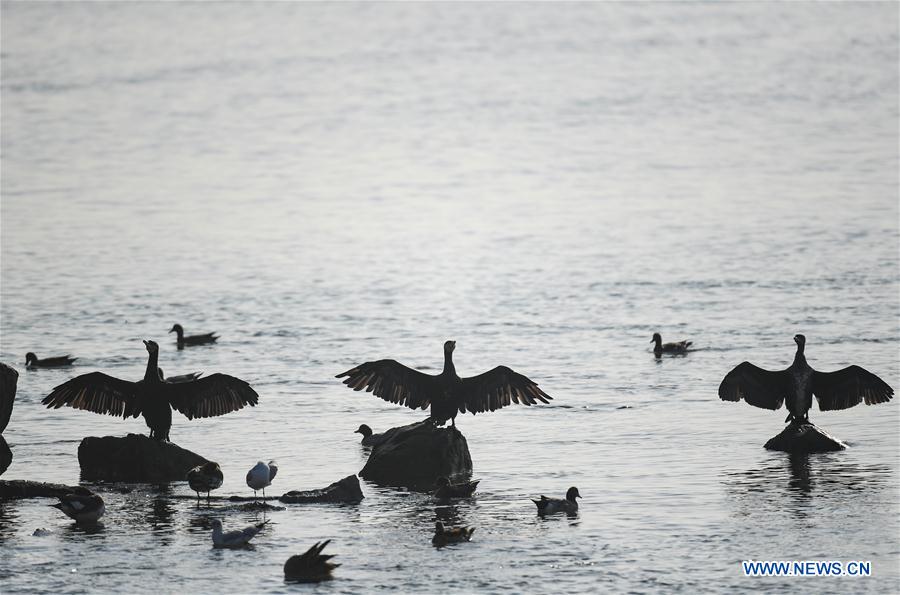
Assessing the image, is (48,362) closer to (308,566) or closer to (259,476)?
(259,476)

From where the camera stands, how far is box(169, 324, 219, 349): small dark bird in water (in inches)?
1353

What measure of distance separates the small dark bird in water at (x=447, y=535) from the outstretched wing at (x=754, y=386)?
278 inches

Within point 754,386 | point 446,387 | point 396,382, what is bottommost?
point 754,386

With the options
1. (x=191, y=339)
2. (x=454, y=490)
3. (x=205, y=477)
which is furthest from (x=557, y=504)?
(x=191, y=339)

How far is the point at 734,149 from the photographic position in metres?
67.1

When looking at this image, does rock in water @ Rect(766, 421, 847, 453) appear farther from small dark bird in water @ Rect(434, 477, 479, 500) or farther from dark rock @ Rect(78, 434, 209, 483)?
dark rock @ Rect(78, 434, 209, 483)

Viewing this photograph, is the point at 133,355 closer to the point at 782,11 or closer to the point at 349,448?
the point at 349,448

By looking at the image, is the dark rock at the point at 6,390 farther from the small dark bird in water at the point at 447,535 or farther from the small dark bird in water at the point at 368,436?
the small dark bird in water at the point at 447,535

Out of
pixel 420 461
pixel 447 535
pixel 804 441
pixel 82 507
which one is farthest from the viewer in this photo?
pixel 804 441

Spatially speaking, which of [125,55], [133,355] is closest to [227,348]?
[133,355]

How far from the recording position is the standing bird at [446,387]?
70.4 feet

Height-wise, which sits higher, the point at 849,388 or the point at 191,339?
the point at 191,339

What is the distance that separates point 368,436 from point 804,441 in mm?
6609

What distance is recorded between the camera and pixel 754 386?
76.3 ft
